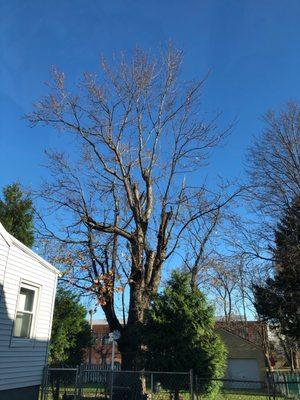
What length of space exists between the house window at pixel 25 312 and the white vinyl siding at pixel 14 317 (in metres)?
0.12

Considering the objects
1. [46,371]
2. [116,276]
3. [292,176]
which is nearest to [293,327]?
[292,176]

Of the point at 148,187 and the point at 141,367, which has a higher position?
the point at 148,187

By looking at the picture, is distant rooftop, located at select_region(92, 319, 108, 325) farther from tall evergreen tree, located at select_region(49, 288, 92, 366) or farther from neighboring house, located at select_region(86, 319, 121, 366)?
tall evergreen tree, located at select_region(49, 288, 92, 366)

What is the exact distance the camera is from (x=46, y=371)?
12461 mm

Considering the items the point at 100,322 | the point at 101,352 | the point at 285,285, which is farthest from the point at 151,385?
the point at 100,322

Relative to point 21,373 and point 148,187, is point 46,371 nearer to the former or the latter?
point 21,373

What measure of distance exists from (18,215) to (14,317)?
22.5 feet

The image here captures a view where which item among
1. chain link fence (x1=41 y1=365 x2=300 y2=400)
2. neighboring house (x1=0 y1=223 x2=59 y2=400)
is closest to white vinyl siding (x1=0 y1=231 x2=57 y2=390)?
neighboring house (x1=0 y1=223 x2=59 y2=400)

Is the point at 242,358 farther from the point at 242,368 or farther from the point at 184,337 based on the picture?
the point at 184,337

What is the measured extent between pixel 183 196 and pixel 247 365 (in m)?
20.9

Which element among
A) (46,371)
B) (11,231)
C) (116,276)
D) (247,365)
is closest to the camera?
(46,371)

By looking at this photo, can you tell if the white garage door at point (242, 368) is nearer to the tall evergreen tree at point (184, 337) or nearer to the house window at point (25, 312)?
the tall evergreen tree at point (184, 337)

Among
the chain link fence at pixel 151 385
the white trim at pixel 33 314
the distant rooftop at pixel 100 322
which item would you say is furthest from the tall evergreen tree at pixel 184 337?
the distant rooftop at pixel 100 322

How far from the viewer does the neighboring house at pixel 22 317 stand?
1081cm
